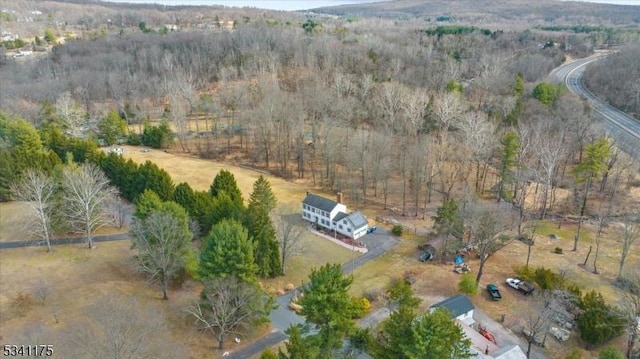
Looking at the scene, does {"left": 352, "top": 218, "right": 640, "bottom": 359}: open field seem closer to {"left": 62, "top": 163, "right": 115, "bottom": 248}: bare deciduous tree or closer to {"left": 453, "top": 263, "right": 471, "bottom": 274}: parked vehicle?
{"left": 453, "top": 263, "right": 471, "bottom": 274}: parked vehicle

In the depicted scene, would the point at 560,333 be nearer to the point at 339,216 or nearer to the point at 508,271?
the point at 508,271

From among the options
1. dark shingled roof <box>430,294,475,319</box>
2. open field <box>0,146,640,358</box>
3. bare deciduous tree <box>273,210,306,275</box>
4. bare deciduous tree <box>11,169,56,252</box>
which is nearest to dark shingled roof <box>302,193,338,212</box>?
open field <box>0,146,640,358</box>

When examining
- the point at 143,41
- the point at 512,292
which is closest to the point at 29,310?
the point at 512,292

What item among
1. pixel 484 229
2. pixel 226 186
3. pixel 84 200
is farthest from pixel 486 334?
pixel 84 200

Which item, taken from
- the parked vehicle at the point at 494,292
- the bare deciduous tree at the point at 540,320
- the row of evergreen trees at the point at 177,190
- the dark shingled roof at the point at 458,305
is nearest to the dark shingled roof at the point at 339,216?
the row of evergreen trees at the point at 177,190

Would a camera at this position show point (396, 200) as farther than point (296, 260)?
Yes

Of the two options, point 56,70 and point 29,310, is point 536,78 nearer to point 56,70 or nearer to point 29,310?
point 29,310
